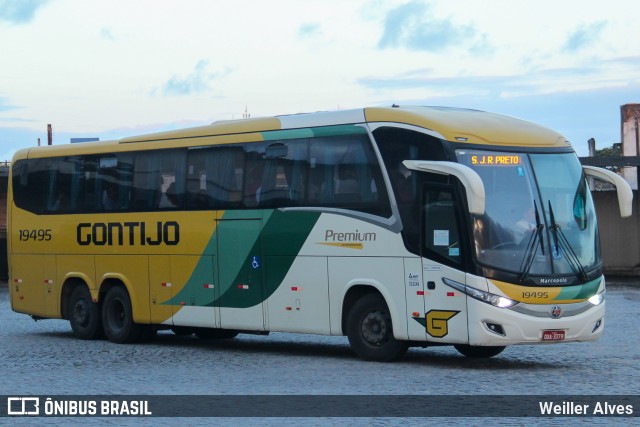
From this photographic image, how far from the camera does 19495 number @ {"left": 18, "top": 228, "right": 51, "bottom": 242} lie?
75.8 ft

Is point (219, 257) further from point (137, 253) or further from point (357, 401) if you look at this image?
point (357, 401)

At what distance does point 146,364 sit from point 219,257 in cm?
273

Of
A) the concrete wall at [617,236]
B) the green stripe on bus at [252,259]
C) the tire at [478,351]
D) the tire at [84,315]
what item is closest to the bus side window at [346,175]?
the green stripe on bus at [252,259]

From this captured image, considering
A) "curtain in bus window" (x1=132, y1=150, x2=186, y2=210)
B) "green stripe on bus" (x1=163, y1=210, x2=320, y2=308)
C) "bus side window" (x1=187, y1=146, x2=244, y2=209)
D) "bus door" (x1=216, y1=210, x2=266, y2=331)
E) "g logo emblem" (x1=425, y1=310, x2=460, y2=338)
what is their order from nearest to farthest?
"g logo emblem" (x1=425, y1=310, x2=460, y2=338)
"green stripe on bus" (x1=163, y1=210, x2=320, y2=308)
"bus door" (x1=216, y1=210, x2=266, y2=331)
"bus side window" (x1=187, y1=146, x2=244, y2=209)
"curtain in bus window" (x1=132, y1=150, x2=186, y2=210)

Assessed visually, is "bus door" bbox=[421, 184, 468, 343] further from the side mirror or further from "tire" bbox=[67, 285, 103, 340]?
"tire" bbox=[67, 285, 103, 340]

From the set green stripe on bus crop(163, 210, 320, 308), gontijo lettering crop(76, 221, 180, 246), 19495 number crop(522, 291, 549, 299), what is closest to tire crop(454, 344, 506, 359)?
19495 number crop(522, 291, 549, 299)

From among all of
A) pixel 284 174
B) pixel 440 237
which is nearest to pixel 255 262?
pixel 284 174

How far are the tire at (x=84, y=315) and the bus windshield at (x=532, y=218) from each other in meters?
8.66

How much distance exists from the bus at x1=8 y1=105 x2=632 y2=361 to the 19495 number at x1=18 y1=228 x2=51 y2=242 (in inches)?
27.5

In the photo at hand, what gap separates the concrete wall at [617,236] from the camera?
42500mm

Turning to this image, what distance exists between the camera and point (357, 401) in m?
12.4

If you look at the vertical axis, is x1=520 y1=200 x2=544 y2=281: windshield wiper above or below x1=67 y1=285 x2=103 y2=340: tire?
above

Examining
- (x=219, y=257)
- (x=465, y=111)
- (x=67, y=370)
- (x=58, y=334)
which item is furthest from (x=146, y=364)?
(x=58, y=334)

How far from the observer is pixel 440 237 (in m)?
16.1
